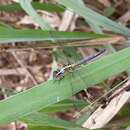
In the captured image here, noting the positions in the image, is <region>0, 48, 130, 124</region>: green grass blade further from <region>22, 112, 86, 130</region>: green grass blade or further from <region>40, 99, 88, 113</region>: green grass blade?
<region>40, 99, 88, 113</region>: green grass blade

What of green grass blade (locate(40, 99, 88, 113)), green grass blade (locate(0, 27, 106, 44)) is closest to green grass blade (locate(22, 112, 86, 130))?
green grass blade (locate(40, 99, 88, 113))

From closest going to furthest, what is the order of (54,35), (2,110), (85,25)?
(2,110) < (54,35) < (85,25)

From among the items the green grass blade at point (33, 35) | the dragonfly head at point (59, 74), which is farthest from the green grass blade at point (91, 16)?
the dragonfly head at point (59, 74)

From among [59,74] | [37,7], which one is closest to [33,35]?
[59,74]

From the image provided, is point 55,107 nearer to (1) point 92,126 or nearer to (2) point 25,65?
(1) point 92,126

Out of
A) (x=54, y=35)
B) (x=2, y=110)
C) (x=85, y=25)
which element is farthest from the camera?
(x=85, y=25)

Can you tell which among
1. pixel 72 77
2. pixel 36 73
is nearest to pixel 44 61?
pixel 36 73

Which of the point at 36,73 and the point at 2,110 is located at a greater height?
the point at 2,110
